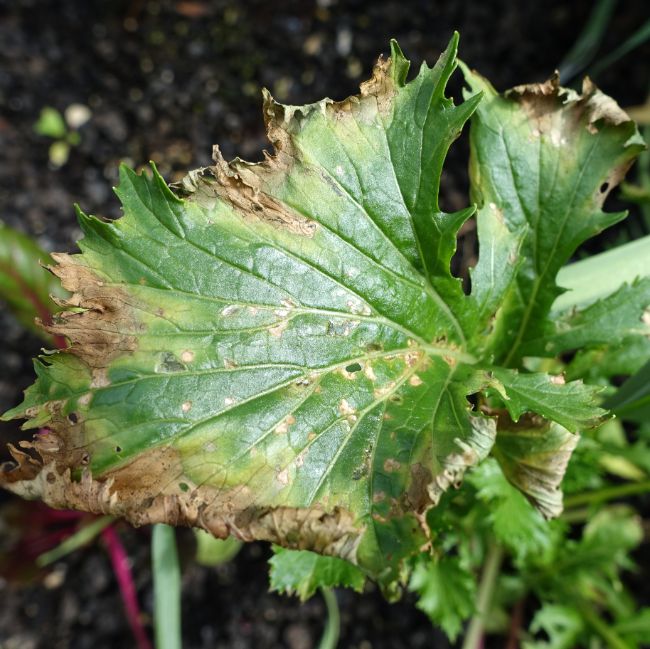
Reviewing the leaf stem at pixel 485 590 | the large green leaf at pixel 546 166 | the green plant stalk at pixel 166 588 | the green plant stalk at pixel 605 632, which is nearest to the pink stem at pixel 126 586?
the green plant stalk at pixel 166 588

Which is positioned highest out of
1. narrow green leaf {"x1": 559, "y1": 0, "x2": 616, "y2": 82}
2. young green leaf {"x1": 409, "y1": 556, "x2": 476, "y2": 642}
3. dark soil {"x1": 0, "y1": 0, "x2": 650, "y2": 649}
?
dark soil {"x1": 0, "y1": 0, "x2": 650, "y2": 649}

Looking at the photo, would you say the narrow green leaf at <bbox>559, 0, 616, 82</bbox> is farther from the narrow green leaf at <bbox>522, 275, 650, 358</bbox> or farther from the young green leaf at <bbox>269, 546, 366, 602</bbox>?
the young green leaf at <bbox>269, 546, 366, 602</bbox>

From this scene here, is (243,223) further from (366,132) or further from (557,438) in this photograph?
(557,438)

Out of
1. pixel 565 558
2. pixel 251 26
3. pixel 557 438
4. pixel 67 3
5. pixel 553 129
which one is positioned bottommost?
pixel 565 558

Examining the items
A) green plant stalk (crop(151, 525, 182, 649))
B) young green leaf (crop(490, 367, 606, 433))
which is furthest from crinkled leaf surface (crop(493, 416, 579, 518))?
green plant stalk (crop(151, 525, 182, 649))

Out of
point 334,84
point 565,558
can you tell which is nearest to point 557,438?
point 565,558

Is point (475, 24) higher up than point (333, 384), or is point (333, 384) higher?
point (475, 24)
